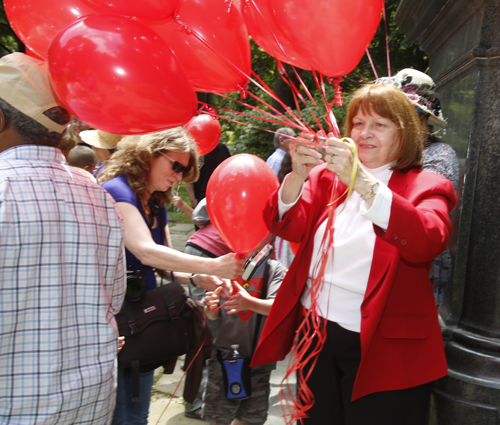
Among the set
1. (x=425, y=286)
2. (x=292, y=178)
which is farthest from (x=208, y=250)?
(x=425, y=286)

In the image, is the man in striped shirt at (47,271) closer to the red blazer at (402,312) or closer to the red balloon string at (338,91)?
the red blazer at (402,312)

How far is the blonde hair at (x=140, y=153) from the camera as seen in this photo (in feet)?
7.56

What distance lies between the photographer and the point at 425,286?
172 cm

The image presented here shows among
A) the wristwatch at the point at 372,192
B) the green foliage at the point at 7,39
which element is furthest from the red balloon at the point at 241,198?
the green foliage at the point at 7,39

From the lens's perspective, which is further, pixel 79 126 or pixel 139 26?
pixel 79 126

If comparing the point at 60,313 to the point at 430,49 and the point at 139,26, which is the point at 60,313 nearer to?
the point at 139,26

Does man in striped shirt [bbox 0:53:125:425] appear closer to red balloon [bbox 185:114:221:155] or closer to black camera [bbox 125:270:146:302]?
black camera [bbox 125:270:146:302]

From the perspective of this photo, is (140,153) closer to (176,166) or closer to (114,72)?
(176,166)

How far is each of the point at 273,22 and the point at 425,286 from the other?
1.10m

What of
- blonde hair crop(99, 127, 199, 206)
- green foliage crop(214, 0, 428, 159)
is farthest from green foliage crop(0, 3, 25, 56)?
blonde hair crop(99, 127, 199, 206)

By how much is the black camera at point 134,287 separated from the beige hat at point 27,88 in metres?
0.89

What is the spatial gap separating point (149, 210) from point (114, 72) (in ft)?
3.46

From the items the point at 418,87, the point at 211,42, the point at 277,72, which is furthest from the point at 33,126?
the point at 277,72

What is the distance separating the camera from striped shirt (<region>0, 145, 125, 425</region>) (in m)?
1.34
